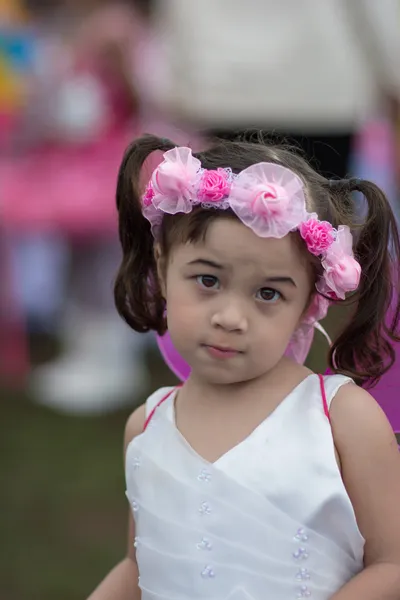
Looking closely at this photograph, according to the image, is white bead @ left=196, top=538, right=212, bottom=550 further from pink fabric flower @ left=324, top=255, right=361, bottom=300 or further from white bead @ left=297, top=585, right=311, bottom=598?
pink fabric flower @ left=324, top=255, right=361, bottom=300

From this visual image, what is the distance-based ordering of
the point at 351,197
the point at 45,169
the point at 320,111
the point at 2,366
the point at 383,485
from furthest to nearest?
the point at 2,366, the point at 45,169, the point at 320,111, the point at 351,197, the point at 383,485

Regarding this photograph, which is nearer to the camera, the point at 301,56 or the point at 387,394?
the point at 387,394

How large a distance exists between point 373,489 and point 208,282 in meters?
0.39

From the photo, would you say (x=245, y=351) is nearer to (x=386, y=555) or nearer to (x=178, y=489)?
(x=178, y=489)

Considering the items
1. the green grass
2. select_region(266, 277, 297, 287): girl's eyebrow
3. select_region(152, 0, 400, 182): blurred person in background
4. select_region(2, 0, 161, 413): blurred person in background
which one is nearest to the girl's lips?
select_region(266, 277, 297, 287): girl's eyebrow

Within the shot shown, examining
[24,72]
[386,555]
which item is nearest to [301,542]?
[386,555]

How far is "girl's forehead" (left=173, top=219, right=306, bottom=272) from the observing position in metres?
1.46

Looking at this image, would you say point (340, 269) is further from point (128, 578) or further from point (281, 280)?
point (128, 578)

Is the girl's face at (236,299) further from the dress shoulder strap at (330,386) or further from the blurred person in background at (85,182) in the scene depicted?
the blurred person in background at (85,182)

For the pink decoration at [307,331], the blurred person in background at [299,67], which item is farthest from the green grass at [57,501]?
the pink decoration at [307,331]

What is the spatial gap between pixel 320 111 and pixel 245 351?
2.66m

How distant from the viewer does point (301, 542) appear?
1.46 metres

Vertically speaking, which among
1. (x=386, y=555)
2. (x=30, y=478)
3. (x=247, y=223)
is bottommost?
(x=30, y=478)

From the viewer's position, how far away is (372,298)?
5.23 feet
